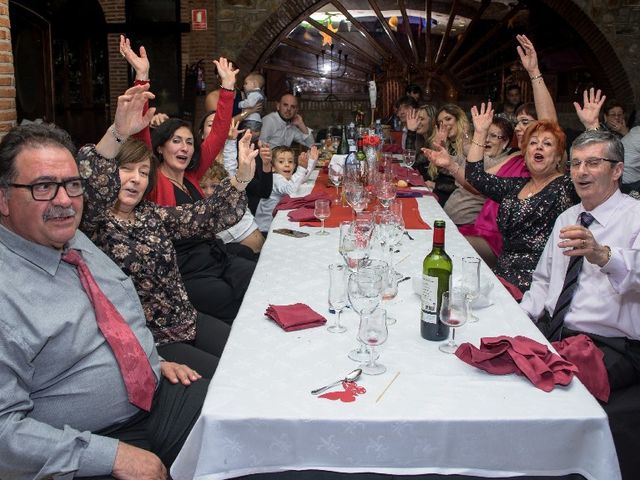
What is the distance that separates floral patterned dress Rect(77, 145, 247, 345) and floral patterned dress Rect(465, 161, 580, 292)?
1.49m

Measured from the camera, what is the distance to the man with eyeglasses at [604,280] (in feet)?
6.40

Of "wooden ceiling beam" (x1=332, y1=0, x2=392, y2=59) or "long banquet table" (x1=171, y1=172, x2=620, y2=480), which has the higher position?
"wooden ceiling beam" (x1=332, y1=0, x2=392, y2=59)

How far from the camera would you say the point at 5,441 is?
137 centimetres

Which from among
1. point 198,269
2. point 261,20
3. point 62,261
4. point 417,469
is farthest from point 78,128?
point 417,469

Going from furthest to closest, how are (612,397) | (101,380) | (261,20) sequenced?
1. (261,20)
2. (612,397)
3. (101,380)

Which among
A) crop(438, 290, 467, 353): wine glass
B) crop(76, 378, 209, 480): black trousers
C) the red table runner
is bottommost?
crop(76, 378, 209, 480): black trousers

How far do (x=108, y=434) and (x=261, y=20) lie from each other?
27.6 ft

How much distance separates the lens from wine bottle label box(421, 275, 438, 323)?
1.68m

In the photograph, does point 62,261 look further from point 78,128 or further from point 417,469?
point 78,128

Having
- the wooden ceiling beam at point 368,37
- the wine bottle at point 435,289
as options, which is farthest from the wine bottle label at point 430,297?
the wooden ceiling beam at point 368,37

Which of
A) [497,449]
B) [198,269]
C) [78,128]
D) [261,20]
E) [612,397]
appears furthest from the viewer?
[78,128]

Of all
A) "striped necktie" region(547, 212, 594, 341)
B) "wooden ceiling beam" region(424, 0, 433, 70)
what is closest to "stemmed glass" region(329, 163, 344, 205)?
"striped necktie" region(547, 212, 594, 341)

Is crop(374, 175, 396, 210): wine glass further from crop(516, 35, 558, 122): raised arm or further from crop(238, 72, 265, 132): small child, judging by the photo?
crop(238, 72, 265, 132): small child

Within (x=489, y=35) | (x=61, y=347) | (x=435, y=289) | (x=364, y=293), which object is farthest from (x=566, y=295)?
(x=489, y=35)
